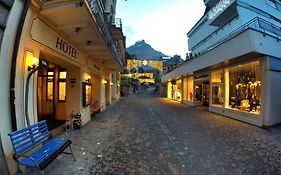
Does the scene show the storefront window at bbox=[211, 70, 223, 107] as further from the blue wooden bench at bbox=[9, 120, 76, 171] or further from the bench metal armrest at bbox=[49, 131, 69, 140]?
the blue wooden bench at bbox=[9, 120, 76, 171]

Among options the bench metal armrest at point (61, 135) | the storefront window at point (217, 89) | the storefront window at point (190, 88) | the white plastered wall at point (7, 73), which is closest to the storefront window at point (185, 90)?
the storefront window at point (190, 88)

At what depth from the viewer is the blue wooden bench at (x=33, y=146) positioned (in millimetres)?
4168

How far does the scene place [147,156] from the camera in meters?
5.95

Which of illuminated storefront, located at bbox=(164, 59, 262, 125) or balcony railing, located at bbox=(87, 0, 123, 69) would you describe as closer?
balcony railing, located at bbox=(87, 0, 123, 69)

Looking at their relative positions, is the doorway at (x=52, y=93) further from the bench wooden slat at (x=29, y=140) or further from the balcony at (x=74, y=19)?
the bench wooden slat at (x=29, y=140)

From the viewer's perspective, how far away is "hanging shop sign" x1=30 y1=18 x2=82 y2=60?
5.81m

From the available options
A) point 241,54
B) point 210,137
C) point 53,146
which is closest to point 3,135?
point 53,146

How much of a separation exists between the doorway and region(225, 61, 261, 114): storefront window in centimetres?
971

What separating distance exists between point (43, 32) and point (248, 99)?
1106 centimetres

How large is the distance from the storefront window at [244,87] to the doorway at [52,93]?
9.71m

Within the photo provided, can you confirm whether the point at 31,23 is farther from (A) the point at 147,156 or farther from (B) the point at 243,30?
(B) the point at 243,30

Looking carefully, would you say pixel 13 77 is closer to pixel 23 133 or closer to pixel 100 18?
pixel 23 133

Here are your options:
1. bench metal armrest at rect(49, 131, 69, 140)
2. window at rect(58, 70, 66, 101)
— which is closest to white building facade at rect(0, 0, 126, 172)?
window at rect(58, 70, 66, 101)

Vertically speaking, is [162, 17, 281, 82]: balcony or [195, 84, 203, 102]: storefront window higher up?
[162, 17, 281, 82]: balcony
